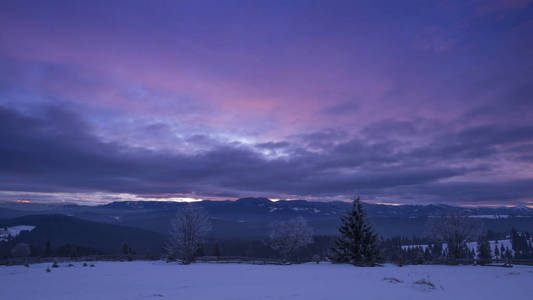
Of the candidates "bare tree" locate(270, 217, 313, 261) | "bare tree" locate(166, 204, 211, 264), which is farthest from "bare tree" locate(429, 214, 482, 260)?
"bare tree" locate(166, 204, 211, 264)

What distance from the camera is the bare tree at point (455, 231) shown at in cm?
4885

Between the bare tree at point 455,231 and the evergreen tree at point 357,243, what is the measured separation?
63.4ft

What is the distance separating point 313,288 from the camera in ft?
53.5

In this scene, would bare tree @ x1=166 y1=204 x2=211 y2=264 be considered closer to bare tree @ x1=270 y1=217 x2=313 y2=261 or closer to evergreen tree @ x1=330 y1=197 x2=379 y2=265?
bare tree @ x1=270 y1=217 x2=313 y2=261

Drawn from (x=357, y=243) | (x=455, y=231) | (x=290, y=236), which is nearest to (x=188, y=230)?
(x=290, y=236)

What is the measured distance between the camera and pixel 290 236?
6009cm

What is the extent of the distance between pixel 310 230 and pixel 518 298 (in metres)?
49.7

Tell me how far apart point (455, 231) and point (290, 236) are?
29666mm

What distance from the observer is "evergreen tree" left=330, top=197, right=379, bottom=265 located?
3782 centimetres

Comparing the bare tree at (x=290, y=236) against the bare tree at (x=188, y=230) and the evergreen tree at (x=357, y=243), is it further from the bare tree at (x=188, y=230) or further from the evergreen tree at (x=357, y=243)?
the evergreen tree at (x=357, y=243)

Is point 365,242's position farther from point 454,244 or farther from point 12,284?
point 12,284

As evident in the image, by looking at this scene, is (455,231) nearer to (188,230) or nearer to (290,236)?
(290,236)

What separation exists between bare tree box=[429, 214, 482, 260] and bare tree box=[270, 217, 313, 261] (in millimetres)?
23686

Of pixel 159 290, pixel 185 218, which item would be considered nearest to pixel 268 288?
pixel 159 290
